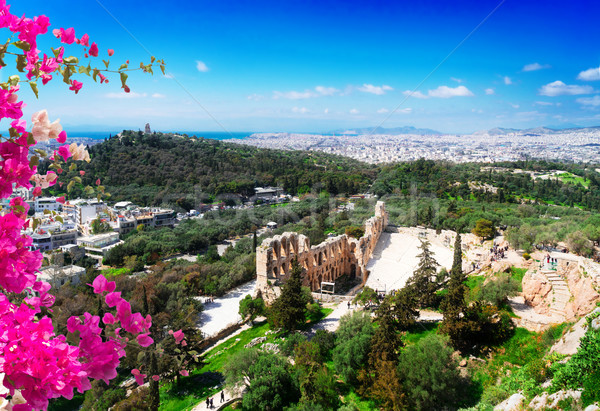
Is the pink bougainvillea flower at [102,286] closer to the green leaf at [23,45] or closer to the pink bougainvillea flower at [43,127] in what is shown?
the pink bougainvillea flower at [43,127]

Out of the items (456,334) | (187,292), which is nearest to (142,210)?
(187,292)

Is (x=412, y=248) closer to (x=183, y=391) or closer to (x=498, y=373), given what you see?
(x=498, y=373)

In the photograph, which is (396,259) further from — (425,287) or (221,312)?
(221,312)

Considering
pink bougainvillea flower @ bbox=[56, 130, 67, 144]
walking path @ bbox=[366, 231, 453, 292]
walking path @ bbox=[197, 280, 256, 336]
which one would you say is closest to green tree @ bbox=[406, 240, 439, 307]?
walking path @ bbox=[366, 231, 453, 292]

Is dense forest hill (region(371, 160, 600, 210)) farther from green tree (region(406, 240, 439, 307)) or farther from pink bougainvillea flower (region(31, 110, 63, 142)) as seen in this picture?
pink bougainvillea flower (region(31, 110, 63, 142))

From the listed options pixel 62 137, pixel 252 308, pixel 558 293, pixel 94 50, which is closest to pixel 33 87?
pixel 62 137

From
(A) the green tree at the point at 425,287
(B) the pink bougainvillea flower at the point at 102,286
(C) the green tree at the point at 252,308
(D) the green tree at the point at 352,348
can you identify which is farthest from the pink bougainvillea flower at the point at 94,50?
(C) the green tree at the point at 252,308
